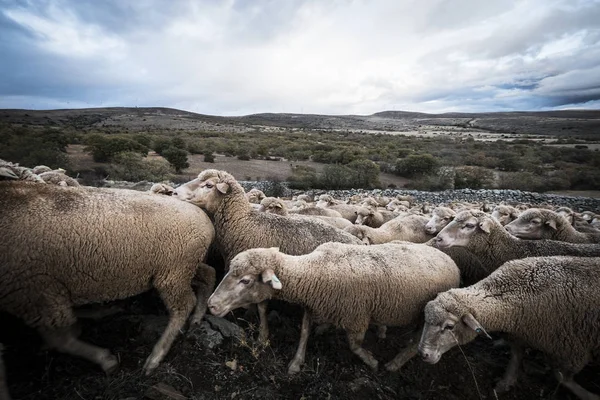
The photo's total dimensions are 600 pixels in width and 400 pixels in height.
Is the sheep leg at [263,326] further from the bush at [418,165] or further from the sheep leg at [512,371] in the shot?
the bush at [418,165]

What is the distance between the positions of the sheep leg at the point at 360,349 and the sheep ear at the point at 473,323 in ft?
3.90

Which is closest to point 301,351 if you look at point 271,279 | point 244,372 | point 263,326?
point 263,326

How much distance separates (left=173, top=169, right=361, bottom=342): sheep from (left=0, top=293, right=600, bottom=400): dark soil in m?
1.26

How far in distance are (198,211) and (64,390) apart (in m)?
→ 2.29

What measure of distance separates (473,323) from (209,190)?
13.3 ft

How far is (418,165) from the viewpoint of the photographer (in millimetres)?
28266

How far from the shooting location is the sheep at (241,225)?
4742 millimetres

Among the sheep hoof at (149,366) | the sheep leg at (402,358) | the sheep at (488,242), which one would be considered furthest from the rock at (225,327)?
the sheep at (488,242)

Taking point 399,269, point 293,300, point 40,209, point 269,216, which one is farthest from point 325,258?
point 40,209

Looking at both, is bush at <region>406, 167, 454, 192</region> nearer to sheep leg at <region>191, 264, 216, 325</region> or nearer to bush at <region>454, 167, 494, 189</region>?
bush at <region>454, 167, 494, 189</region>

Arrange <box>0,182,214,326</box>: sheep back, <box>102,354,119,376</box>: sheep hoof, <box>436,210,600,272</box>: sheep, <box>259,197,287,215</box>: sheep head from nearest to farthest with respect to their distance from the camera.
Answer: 1. <box>0,182,214,326</box>: sheep back
2. <box>102,354,119,376</box>: sheep hoof
3. <box>436,210,600,272</box>: sheep
4. <box>259,197,287,215</box>: sheep head

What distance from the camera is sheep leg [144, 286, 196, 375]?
332 cm

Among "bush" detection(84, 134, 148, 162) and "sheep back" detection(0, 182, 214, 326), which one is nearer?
"sheep back" detection(0, 182, 214, 326)

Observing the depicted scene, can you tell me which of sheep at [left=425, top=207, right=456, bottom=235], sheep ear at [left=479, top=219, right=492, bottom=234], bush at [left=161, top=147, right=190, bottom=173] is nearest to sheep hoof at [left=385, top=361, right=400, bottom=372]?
sheep ear at [left=479, top=219, right=492, bottom=234]
